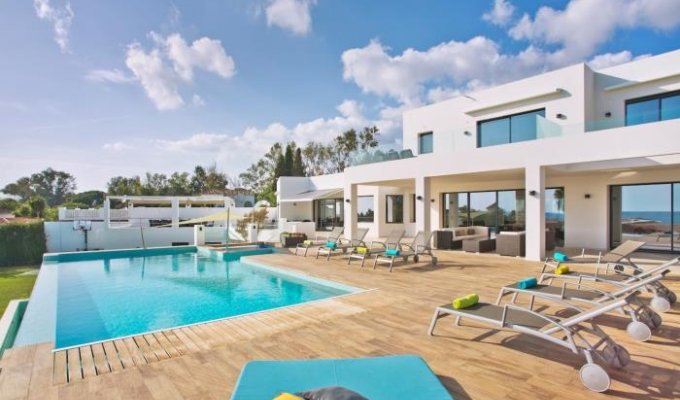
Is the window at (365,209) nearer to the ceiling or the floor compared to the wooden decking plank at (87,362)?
nearer to the ceiling

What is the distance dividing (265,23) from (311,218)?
18451mm

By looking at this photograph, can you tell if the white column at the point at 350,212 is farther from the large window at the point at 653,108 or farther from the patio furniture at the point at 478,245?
the large window at the point at 653,108

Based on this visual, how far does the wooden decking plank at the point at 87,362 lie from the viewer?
171 inches

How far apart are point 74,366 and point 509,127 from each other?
19.3m

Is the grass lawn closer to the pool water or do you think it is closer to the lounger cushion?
the pool water

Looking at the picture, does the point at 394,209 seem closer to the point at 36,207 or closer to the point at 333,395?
the point at 333,395

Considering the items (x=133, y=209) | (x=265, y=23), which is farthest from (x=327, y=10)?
(x=133, y=209)

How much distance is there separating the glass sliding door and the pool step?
1444 centimetres

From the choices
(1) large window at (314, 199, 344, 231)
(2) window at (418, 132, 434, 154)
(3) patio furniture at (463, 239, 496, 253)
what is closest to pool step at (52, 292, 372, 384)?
(3) patio furniture at (463, 239, 496, 253)

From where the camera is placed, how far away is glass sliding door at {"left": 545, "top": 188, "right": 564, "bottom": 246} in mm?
17312

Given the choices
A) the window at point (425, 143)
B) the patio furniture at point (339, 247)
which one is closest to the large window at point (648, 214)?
the window at point (425, 143)

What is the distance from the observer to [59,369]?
4453 mm

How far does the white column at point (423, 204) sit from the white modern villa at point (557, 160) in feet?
0.16

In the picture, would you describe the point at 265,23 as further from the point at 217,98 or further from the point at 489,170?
the point at 489,170
